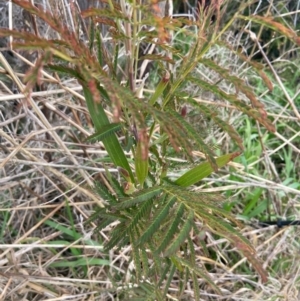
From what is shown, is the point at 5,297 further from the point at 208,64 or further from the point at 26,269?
the point at 208,64

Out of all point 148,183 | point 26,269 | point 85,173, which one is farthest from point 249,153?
point 148,183

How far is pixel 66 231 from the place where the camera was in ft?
4.79

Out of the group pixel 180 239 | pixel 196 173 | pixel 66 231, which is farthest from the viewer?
pixel 66 231

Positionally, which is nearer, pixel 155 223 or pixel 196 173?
pixel 155 223

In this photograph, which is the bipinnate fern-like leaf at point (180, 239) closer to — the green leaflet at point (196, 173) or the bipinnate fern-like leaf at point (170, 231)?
the bipinnate fern-like leaf at point (170, 231)

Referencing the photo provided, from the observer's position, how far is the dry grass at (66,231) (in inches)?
52.1

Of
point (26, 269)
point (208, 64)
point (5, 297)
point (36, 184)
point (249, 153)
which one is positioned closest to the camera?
point (208, 64)

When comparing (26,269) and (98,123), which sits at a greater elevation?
(98,123)

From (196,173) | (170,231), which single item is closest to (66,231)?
(196,173)

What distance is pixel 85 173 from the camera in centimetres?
144

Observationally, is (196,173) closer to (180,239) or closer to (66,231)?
(180,239)

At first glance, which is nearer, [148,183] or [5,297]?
[148,183]

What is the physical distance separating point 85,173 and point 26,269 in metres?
0.33

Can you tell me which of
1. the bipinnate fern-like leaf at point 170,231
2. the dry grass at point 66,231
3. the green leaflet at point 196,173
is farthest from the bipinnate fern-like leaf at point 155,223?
the dry grass at point 66,231
